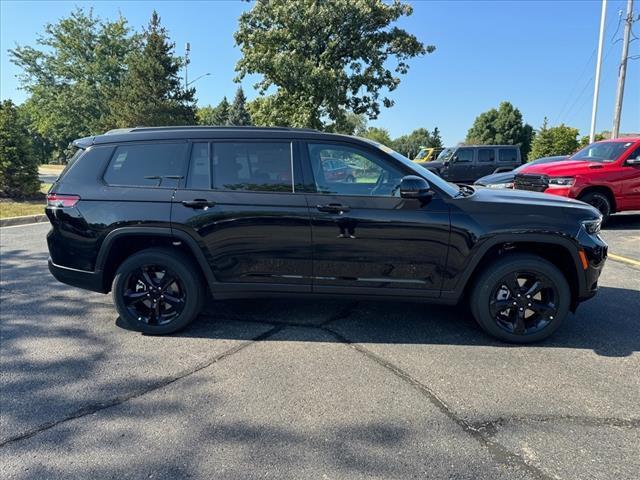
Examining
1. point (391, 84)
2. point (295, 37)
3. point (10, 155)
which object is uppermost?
point (295, 37)

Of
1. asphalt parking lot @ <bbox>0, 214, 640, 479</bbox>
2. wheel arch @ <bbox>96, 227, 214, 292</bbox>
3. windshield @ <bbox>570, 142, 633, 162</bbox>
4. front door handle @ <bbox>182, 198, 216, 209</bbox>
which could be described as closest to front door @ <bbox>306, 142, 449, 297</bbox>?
asphalt parking lot @ <bbox>0, 214, 640, 479</bbox>

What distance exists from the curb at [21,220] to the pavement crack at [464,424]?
10.2 metres

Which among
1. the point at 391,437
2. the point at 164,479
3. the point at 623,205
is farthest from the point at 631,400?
the point at 623,205

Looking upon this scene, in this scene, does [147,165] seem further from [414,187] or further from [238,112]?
[238,112]

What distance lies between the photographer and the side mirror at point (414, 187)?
3561 millimetres

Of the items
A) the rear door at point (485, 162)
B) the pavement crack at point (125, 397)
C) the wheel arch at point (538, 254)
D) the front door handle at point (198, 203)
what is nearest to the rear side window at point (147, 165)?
the front door handle at point (198, 203)

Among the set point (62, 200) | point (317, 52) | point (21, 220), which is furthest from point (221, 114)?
point (62, 200)

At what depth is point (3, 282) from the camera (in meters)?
5.52

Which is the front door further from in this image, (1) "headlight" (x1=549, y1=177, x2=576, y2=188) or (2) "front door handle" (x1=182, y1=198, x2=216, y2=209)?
(1) "headlight" (x1=549, y1=177, x2=576, y2=188)

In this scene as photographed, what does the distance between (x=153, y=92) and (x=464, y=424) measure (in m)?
38.2

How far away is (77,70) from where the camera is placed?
46812 mm

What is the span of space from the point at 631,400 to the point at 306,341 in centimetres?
245

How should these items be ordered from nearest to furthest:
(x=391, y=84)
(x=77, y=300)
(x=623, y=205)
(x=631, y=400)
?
(x=631, y=400) → (x=77, y=300) → (x=623, y=205) → (x=391, y=84)

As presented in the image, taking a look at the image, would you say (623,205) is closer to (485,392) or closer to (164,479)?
(485,392)
